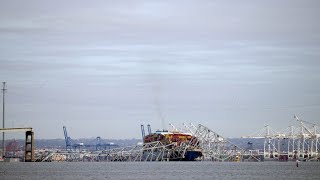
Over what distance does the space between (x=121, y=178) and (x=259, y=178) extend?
2041 centimetres

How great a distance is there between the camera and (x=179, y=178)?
111000 millimetres

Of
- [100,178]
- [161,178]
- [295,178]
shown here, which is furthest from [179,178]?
[295,178]

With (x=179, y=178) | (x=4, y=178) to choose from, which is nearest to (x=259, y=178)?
(x=179, y=178)

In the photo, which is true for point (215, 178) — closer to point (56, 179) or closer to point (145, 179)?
point (145, 179)

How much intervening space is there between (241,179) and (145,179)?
13855mm

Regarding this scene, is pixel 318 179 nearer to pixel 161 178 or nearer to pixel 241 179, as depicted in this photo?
pixel 241 179

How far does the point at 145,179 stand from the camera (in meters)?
110

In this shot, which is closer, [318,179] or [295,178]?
[318,179]

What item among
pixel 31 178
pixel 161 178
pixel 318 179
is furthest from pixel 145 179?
pixel 318 179

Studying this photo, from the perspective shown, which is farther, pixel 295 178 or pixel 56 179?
pixel 295 178

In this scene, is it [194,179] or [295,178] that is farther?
[295,178]

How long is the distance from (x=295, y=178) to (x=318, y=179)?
315 inches

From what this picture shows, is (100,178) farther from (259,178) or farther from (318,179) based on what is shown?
(318,179)

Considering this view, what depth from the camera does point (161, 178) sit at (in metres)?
112
